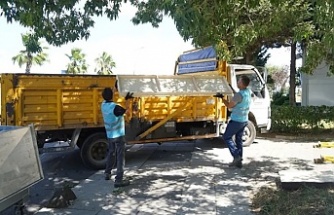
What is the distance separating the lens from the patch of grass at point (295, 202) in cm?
473

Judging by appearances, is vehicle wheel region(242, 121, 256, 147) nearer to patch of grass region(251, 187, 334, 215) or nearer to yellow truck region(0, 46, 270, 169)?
yellow truck region(0, 46, 270, 169)

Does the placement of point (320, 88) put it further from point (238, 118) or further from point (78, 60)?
point (78, 60)

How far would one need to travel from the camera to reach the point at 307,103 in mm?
16297

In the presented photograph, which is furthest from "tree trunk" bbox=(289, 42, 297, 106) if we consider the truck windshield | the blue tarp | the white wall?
the blue tarp

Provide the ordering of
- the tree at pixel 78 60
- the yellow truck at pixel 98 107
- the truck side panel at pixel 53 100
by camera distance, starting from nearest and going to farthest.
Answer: the truck side panel at pixel 53 100 < the yellow truck at pixel 98 107 < the tree at pixel 78 60

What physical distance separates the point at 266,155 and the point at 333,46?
4.80m

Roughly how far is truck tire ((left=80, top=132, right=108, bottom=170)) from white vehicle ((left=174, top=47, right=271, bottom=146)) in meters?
3.05

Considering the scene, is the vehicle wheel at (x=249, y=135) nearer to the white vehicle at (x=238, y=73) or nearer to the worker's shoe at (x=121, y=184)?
the white vehicle at (x=238, y=73)

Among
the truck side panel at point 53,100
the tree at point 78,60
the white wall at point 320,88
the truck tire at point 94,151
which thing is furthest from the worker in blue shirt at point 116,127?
the tree at point 78,60

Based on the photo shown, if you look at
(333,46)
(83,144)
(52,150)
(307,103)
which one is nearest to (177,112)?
(83,144)

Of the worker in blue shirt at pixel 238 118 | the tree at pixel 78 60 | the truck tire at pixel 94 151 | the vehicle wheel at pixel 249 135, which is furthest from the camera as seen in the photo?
the tree at pixel 78 60

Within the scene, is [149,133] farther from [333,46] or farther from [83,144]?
[333,46]

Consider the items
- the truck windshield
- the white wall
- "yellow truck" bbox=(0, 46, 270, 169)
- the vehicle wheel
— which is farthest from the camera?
the white wall

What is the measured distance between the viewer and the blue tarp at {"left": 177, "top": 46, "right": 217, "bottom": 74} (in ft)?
30.6
